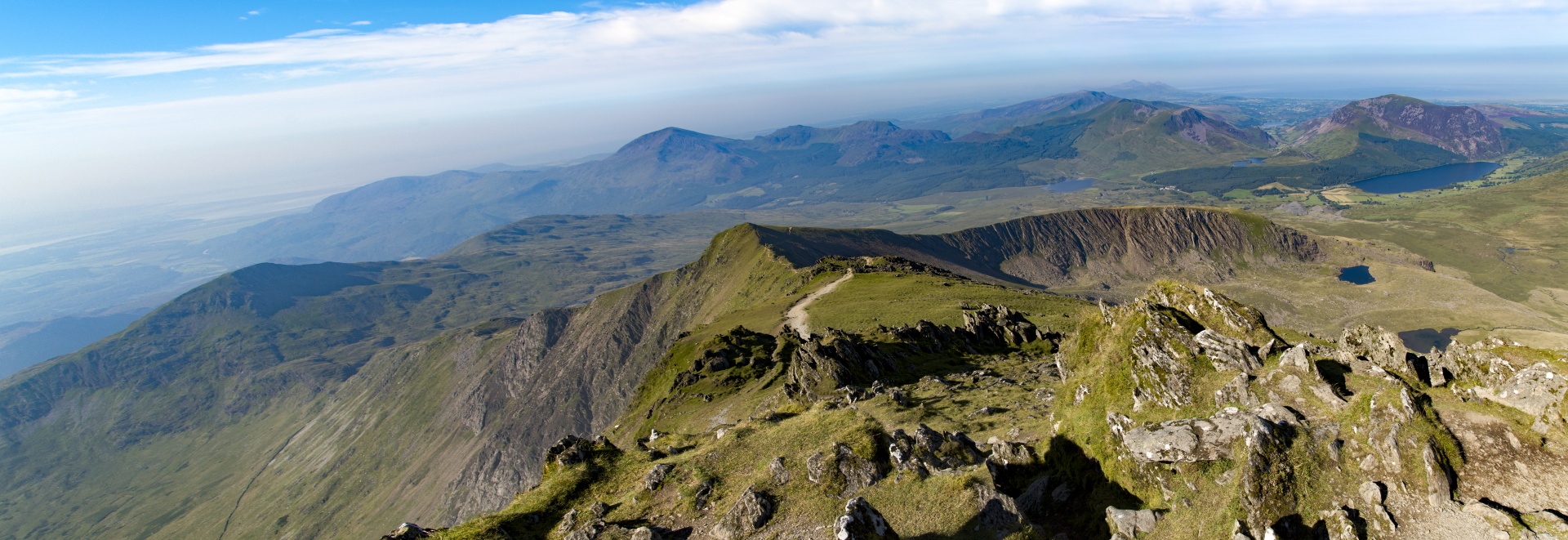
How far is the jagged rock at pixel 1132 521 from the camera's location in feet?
65.3

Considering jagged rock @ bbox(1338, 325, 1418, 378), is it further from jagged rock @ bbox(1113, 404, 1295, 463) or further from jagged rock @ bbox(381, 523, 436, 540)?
jagged rock @ bbox(381, 523, 436, 540)

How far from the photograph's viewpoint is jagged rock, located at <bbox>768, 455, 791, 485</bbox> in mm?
24891

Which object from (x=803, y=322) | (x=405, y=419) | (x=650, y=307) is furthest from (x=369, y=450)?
(x=803, y=322)

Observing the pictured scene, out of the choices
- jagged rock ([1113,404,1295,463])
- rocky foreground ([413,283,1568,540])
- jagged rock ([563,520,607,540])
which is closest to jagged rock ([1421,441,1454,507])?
rocky foreground ([413,283,1568,540])

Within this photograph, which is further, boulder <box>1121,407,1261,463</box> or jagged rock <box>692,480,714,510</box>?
jagged rock <box>692,480,714,510</box>

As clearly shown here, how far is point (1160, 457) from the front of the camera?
21250mm

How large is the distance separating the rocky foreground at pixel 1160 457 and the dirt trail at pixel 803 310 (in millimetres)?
48704

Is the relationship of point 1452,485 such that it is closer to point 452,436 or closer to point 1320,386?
point 1320,386

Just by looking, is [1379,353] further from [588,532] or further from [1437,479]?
[588,532]

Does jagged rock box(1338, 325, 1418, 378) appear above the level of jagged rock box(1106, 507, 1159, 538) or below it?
above

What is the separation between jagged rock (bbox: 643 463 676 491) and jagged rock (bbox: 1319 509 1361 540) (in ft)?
78.6

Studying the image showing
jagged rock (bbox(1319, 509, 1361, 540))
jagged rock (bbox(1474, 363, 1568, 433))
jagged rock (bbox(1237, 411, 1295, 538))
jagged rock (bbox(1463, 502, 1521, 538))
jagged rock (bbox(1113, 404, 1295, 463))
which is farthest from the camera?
jagged rock (bbox(1113, 404, 1295, 463))

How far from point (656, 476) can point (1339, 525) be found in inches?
967

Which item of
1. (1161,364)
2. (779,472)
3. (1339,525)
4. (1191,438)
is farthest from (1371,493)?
(779,472)
